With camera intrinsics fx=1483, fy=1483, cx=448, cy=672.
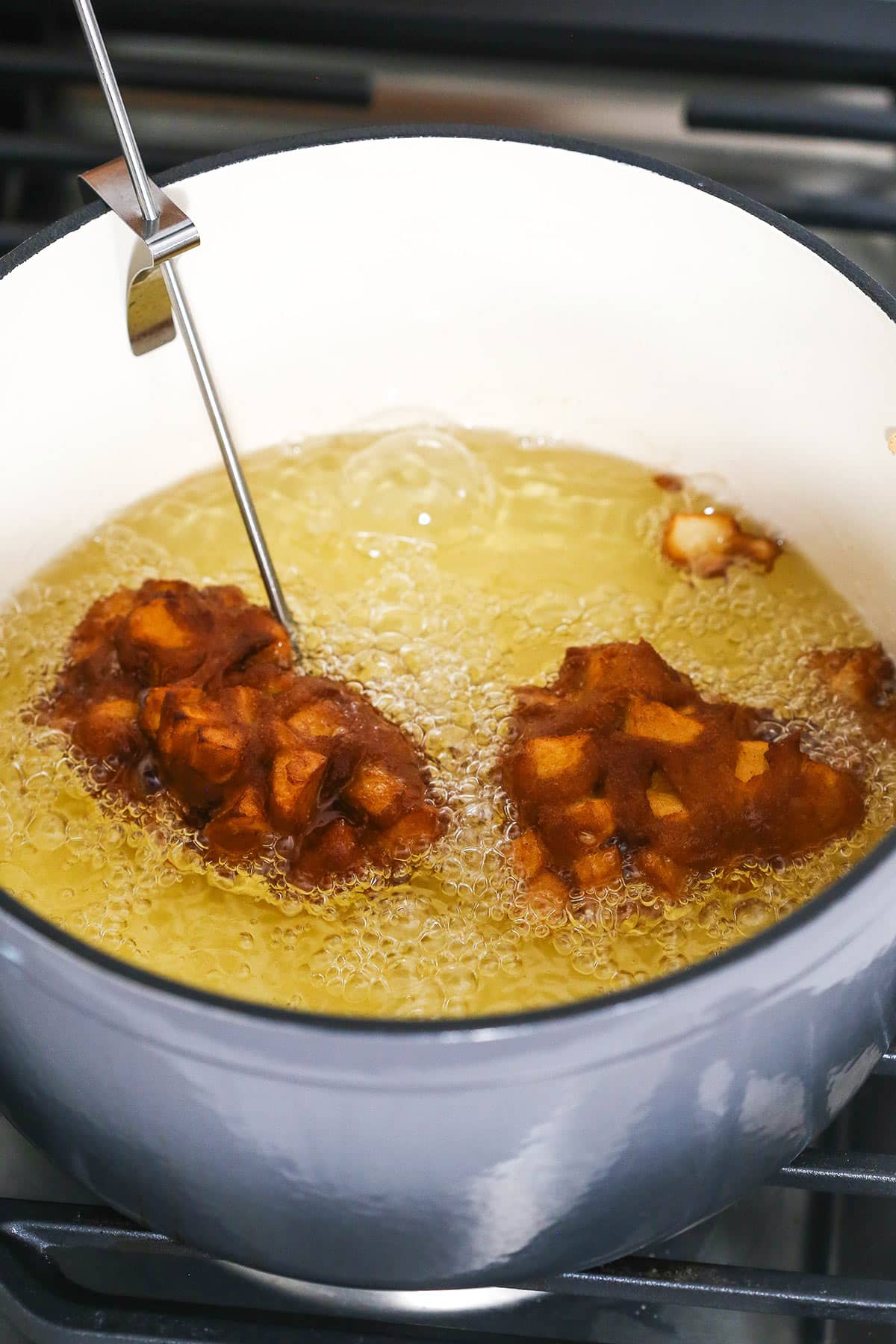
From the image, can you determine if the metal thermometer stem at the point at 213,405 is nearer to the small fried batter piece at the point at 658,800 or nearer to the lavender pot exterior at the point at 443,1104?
the small fried batter piece at the point at 658,800

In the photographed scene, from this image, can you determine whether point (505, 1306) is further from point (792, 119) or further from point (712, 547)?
point (792, 119)

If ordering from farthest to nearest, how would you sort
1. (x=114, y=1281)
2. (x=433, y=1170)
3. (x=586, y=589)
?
(x=586, y=589) < (x=114, y=1281) < (x=433, y=1170)

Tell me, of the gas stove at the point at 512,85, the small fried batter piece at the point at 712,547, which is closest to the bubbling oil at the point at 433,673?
the small fried batter piece at the point at 712,547

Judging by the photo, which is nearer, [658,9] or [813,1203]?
[813,1203]

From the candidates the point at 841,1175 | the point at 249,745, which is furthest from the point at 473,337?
the point at 841,1175

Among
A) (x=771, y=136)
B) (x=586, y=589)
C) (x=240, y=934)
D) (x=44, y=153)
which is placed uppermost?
(x=771, y=136)

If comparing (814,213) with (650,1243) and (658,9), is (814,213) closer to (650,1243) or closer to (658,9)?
(658,9)

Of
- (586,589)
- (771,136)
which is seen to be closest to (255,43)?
(771,136)

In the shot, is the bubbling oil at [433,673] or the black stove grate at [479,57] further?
the black stove grate at [479,57]
